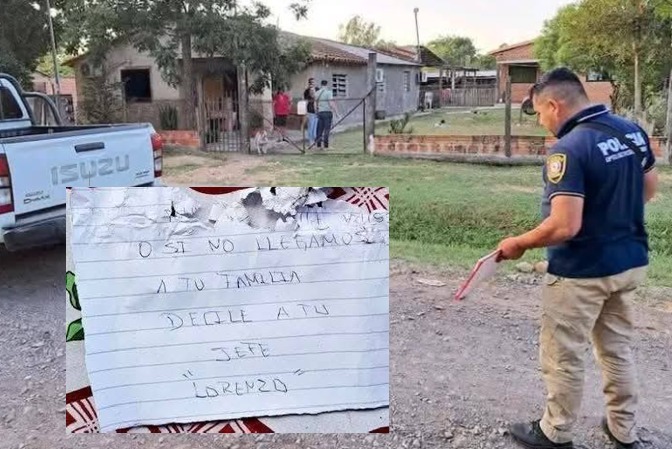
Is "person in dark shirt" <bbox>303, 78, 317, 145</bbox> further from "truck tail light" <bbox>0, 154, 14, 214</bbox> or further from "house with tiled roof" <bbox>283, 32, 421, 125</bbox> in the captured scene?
"truck tail light" <bbox>0, 154, 14, 214</bbox>

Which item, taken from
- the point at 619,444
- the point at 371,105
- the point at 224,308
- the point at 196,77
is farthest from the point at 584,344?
the point at 196,77

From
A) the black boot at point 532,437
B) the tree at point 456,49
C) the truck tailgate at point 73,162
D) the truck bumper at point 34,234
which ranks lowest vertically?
the black boot at point 532,437

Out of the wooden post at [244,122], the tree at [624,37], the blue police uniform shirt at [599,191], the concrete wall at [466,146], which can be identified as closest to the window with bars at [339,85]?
the tree at [624,37]

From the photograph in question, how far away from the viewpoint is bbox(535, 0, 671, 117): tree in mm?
14406

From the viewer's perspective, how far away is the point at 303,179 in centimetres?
1110

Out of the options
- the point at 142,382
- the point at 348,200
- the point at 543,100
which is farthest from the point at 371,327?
the point at 543,100

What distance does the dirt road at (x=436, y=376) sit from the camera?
3.11 meters

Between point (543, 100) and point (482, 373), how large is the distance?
157 centimetres

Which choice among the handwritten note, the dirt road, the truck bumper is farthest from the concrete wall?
the handwritten note

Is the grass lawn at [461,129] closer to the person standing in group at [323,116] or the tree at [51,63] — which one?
the person standing in group at [323,116]

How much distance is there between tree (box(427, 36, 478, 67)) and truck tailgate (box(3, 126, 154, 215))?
61.1m

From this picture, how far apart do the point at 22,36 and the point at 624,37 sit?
1685 cm

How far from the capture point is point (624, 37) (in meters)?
15.0

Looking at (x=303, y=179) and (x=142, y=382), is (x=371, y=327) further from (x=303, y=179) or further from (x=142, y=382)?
(x=303, y=179)
